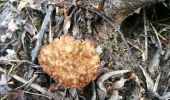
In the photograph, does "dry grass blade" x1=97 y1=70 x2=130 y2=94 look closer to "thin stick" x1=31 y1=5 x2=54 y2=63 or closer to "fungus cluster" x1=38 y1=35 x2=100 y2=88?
"fungus cluster" x1=38 y1=35 x2=100 y2=88

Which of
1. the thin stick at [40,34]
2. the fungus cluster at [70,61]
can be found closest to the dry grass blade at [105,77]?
the fungus cluster at [70,61]

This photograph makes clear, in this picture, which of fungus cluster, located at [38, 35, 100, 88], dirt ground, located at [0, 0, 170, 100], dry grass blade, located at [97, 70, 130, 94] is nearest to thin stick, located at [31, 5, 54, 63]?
dirt ground, located at [0, 0, 170, 100]

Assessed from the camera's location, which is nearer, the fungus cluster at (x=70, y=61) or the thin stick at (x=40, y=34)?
the fungus cluster at (x=70, y=61)

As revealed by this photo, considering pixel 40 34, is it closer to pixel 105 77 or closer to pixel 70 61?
pixel 70 61

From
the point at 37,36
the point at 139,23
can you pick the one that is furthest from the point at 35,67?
the point at 139,23

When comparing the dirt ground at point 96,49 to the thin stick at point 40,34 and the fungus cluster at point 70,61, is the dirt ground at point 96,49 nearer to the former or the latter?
the thin stick at point 40,34
